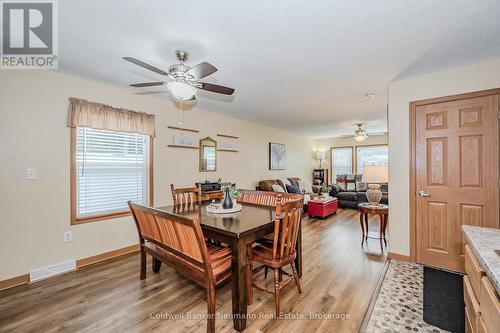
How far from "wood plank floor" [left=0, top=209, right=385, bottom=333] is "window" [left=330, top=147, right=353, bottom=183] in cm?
574

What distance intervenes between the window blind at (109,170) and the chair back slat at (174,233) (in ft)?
4.00

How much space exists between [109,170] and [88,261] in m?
1.24

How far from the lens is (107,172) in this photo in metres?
3.09

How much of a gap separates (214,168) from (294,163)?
145 inches

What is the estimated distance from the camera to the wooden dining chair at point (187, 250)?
157 centimetres

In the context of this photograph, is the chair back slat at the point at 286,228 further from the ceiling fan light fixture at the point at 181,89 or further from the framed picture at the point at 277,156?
the framed picture at the point at 277,156

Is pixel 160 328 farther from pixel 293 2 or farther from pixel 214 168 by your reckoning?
pixel 214 168

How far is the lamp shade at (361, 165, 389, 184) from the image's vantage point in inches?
125

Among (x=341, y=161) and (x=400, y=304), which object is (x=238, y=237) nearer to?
(x=400, y=304)

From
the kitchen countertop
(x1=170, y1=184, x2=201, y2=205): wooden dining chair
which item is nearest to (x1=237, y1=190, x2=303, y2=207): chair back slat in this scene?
(x1=170, y1=184, x2=201, y2=205): wooden dining chair

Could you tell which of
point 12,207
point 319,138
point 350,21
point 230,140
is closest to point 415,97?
point 350,21

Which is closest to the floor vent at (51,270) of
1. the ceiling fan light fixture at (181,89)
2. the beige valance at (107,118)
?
the beige valance at (107,118)

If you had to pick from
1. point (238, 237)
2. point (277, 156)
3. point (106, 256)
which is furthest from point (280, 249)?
point (277, 156)

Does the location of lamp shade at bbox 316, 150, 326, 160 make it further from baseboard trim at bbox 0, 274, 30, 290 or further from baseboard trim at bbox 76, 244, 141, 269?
baseboard trim at bbox 0, 274, 30, 290
